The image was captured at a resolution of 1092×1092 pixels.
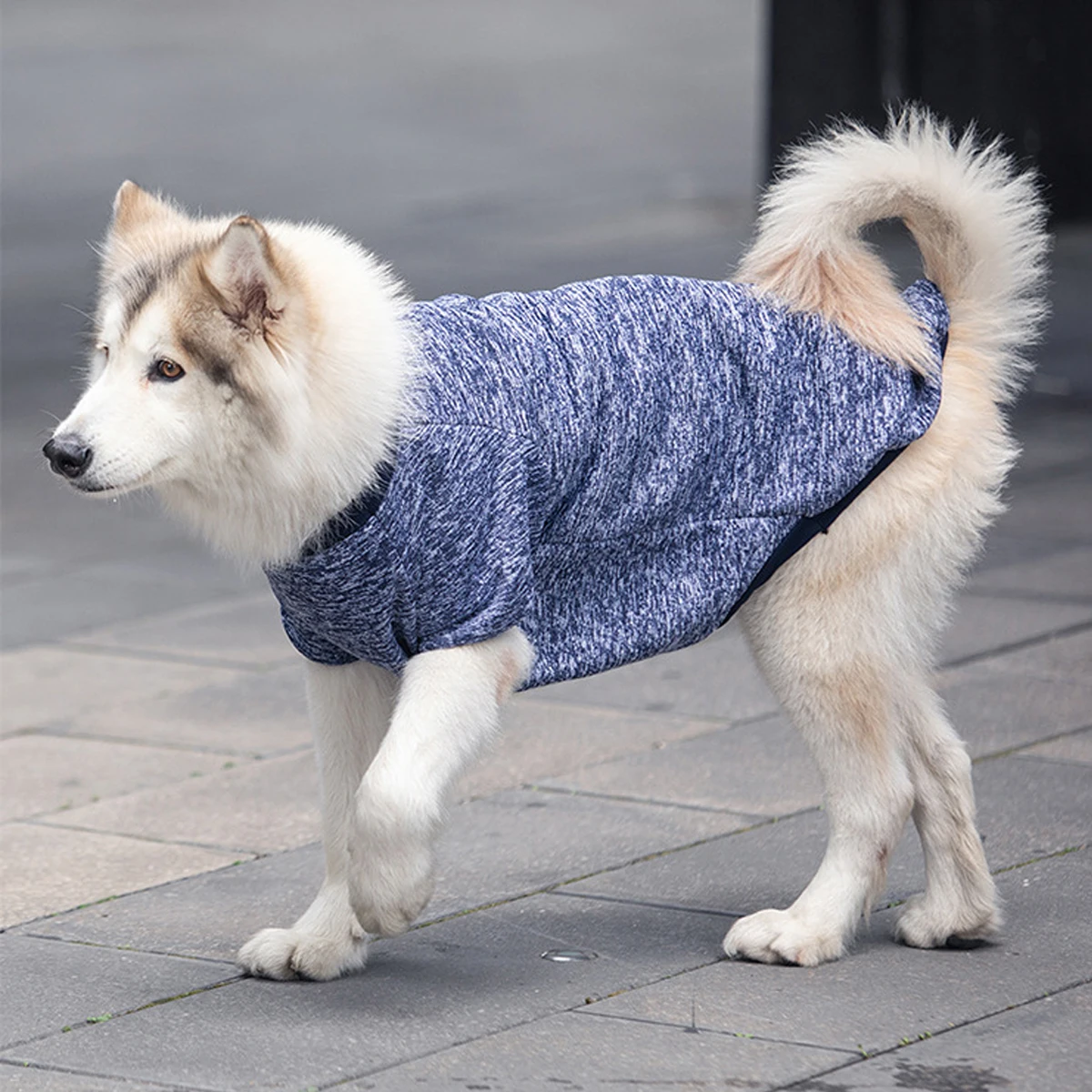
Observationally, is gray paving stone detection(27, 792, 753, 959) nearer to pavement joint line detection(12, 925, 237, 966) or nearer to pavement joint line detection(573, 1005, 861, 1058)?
pavement joint line detection(12, 925, 237, 966)

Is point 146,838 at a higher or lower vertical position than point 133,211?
lower

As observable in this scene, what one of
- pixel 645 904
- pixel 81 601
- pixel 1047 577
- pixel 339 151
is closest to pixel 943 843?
pixel 645 904

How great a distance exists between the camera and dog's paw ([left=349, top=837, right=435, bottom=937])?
13.8 feet

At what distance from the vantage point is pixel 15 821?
5.86m

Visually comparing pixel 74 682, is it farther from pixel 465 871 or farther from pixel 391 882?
pixel 391 882

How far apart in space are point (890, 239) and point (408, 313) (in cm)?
1261

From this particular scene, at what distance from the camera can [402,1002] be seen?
14.5 ft

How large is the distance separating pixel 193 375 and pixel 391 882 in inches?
42.4

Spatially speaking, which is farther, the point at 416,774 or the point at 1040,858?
the point at 1040,858

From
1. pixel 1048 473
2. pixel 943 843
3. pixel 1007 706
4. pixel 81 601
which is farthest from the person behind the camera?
pixel 1048 473

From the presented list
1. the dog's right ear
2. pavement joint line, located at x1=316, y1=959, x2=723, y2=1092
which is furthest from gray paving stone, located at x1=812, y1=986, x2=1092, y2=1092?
the dog's right ear

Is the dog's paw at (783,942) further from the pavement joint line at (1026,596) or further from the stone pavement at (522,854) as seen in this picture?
the pavement joint line at (1026,596)

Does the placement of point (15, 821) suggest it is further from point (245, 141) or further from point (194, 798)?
point (245, 141)

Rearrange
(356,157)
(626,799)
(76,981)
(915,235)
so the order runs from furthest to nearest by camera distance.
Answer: (356,157)
(626,799)
(915,235)
(76,981)
